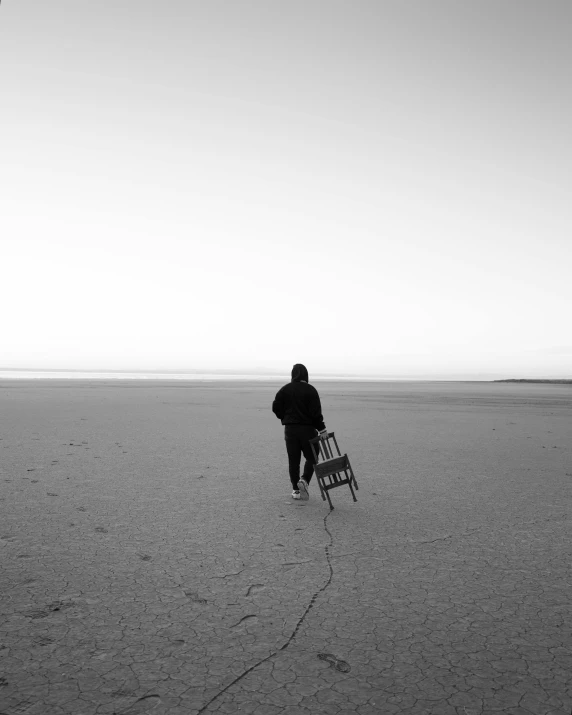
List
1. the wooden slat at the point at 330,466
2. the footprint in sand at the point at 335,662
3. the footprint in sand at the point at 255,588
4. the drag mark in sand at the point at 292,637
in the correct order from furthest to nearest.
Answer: the wooden slat at the point at 330,466, the footprint in sand at the point at 255,588, the footprint in sand at the point at 335,662, the drag mark in sand at the point at 292,637

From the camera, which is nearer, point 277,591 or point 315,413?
point 277,591

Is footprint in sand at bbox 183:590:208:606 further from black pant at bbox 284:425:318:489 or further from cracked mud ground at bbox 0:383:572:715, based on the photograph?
black pant at bbox 284:425:318:489

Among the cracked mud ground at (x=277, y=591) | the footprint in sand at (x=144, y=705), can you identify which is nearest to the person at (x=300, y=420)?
the cracked mud ground at (x=277, y=591)

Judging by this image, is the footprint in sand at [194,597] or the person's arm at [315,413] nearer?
the footprint in sand at [194,597]

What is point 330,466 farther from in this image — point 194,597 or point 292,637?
point 292,637

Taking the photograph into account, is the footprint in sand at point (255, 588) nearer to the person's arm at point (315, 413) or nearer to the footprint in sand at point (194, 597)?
the footprint in sand at point (194, 597)

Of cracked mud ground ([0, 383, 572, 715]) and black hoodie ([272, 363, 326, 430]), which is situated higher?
black hoodie ([272, 363, 326, 430])

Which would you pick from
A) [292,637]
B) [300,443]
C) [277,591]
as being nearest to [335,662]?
[292,637]

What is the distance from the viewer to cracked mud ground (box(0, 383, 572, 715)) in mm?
3219

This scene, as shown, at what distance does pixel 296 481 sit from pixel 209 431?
761 centimetres

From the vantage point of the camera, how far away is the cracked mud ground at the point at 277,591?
322cm

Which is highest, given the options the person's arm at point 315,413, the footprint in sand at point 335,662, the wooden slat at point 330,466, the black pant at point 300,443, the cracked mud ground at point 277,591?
the person's arm at point 315,413

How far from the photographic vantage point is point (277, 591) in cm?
455

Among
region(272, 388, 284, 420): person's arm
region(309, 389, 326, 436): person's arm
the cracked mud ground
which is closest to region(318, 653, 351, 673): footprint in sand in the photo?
the cracked mud ground
